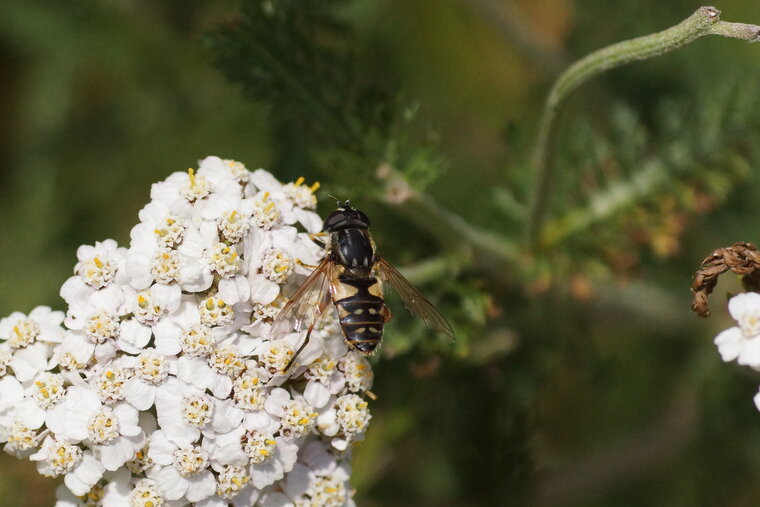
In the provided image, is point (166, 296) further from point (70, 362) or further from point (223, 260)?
point (70, 362)

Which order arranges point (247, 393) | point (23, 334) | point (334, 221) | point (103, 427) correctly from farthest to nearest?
point (334, 221) < point (23, 334) < point (247, 393) < point (103, 427)

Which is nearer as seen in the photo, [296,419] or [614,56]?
[296,419]

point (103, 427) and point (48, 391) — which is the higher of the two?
point (48, 391)

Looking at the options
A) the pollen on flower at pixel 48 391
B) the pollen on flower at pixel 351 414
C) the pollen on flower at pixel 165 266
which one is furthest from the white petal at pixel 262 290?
the pollen on flower at pixel 48 391

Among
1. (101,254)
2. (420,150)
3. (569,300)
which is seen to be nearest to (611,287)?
(569,300)

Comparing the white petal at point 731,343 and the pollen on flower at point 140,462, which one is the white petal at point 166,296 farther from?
the white petal at point 731,343

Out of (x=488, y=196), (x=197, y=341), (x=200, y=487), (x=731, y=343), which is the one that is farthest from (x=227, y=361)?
(x=488, y=196)
